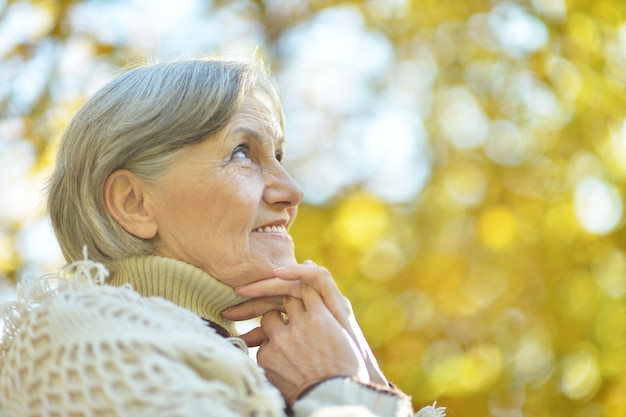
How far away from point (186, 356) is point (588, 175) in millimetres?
4585

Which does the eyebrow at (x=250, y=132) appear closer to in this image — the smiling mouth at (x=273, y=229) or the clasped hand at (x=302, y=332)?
the smiling mouth at (x=273, y=229)

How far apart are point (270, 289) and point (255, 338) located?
0.13 m

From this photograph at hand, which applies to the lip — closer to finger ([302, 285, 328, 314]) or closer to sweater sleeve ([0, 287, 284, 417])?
finger ([302, 285, 328, 314])

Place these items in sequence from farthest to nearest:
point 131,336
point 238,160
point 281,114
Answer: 1. point 281,114
2. point 238,160
3. point 131,336

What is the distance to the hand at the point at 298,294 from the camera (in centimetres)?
217

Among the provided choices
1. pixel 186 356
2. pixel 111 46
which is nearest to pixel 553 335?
pixel 111 46

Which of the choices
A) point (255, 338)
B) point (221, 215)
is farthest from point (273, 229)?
point (255, 338)

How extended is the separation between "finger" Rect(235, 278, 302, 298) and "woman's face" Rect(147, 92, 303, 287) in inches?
1.4

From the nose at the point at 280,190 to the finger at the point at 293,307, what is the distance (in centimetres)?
25

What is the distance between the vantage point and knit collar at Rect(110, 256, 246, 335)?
7.14ft

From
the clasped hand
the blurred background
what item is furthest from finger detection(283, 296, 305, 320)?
the blurred background

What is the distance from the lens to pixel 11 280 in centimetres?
490

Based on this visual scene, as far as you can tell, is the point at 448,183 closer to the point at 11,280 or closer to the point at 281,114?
the point at 11,280

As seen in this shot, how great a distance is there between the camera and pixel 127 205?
228 centimetres
